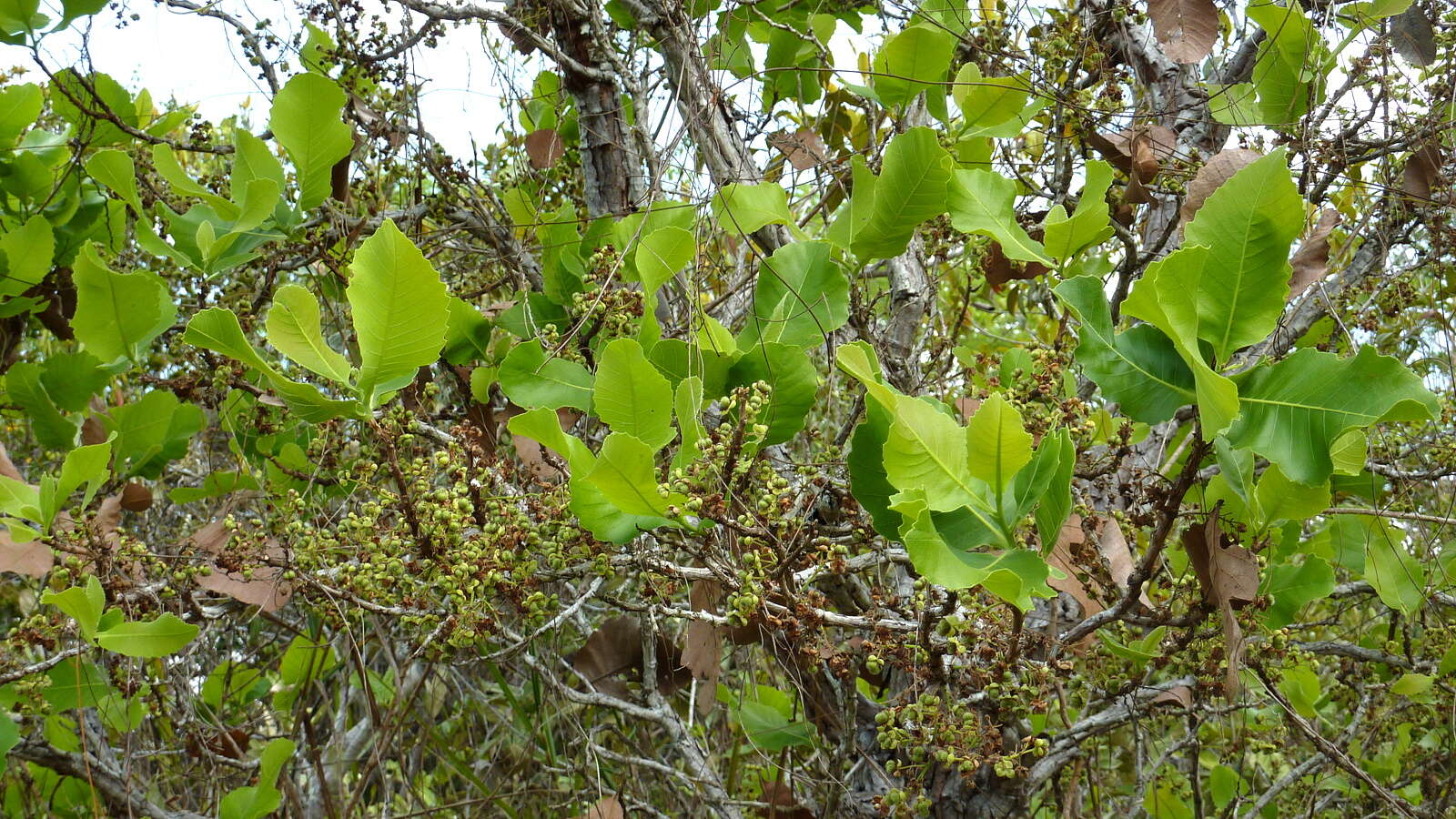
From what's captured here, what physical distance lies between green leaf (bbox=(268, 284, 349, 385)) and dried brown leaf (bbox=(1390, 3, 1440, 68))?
4.77ft

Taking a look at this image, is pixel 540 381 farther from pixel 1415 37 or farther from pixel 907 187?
pixel 1415 37

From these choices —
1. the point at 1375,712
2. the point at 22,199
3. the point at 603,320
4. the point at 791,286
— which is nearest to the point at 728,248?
the point at 603,320

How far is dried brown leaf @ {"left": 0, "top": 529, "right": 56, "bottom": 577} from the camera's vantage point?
3.44 feet

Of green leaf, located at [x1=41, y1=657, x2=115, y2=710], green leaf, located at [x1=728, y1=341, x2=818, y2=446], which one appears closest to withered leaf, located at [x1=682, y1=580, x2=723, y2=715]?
green leaf, located at [x1=728, y1=341, x2=818, y2=446]

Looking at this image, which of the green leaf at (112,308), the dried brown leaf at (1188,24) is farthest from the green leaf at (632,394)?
the dried brown leaf at (1188,24)

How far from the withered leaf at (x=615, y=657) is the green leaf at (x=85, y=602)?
640 millimetres

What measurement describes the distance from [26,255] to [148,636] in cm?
77

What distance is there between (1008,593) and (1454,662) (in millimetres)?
1155

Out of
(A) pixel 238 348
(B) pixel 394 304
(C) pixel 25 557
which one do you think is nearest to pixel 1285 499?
(B) pixel 394 304

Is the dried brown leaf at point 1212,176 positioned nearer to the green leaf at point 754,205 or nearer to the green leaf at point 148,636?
the green leaf at point 754,205

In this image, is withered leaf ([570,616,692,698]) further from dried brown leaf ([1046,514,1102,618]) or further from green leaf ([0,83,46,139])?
green leaf ([0,83,46,139])

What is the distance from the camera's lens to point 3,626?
287 cm

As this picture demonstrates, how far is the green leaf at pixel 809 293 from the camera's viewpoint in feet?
3.51

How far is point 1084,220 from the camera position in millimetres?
1097
